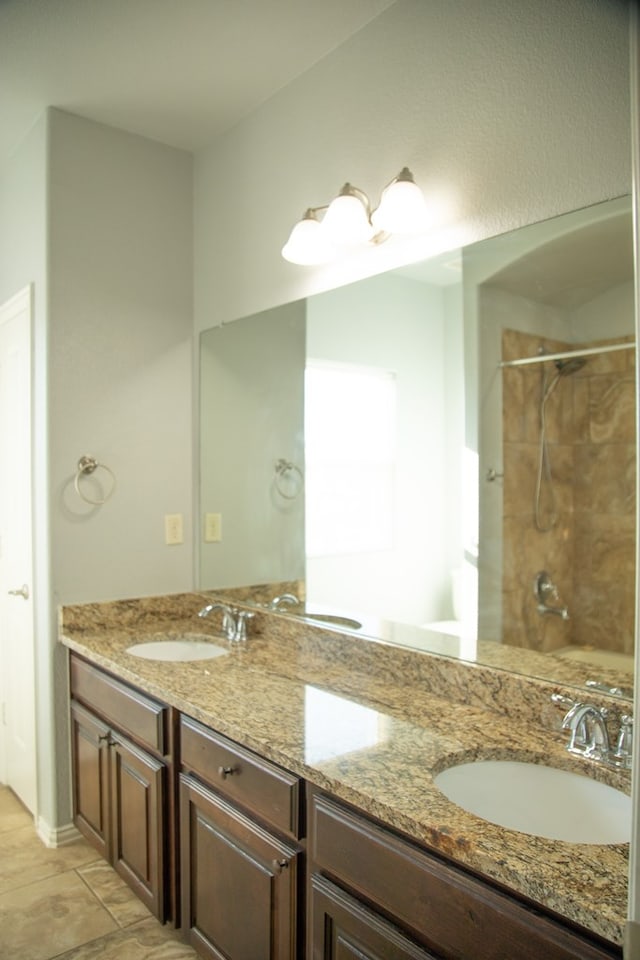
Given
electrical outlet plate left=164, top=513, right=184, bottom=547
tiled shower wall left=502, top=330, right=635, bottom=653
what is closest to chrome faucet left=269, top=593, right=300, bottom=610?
electrical outlet plate left=164, top=513, right=184, bottom=547

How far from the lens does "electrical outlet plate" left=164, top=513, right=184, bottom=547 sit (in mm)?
2729

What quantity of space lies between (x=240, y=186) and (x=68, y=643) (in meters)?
1.81

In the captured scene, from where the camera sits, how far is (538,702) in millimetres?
1502

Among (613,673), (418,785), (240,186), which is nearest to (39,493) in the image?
(240,186)

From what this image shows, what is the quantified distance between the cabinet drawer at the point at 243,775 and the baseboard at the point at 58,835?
40.1 inches

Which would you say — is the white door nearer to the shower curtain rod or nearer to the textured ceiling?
the textured ceiling

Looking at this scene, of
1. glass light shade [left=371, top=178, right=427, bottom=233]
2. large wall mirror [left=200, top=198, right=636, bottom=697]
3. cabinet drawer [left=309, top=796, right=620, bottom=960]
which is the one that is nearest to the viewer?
cabinet drawer [left=309, top=796, right=620, bottom=960]

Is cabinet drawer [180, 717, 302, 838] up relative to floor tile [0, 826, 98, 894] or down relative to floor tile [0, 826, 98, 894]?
up

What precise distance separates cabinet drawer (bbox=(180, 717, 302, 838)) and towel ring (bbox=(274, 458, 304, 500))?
35.3 inches

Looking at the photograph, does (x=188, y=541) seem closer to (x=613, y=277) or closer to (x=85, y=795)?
(x=85, y=795)

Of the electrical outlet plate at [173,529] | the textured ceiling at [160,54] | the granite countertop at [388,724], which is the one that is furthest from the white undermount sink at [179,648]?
the textured ceiling at [160,54]

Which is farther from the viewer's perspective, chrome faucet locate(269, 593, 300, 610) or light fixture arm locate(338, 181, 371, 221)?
chrome faucet locate(269, 593, 300, 610)

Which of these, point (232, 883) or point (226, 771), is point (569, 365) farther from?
point (232, 883)

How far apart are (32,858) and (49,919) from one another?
0.37m
